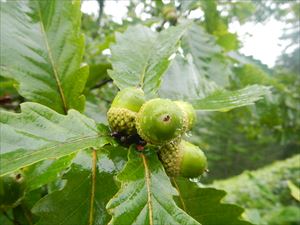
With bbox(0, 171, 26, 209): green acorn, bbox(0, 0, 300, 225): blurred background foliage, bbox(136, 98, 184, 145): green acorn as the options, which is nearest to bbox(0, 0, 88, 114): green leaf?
bbox(0, 0, 300, 225): blurred background foliage

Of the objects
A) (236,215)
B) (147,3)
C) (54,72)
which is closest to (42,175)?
(54,72)

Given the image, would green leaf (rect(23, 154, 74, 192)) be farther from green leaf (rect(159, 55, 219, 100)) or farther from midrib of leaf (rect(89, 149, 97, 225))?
green leaf (rect(159, 55, 219, 100))

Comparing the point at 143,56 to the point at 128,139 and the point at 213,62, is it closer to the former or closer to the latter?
the point at 128,139

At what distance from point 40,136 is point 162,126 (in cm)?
21

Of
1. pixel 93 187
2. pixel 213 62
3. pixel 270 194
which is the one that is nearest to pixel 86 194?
pixel 93 187

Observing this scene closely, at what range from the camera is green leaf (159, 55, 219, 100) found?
3.95 feet

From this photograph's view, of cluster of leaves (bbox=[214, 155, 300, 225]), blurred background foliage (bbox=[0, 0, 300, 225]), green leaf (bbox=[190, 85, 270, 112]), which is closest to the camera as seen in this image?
A: green leaf (bbox=[190, 85, 270, 112])

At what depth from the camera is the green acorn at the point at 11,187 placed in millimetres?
930

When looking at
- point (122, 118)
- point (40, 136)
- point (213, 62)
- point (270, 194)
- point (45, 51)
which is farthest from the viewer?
point (270, 194)

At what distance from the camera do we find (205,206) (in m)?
1.00

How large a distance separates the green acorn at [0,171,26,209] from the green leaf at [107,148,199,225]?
0.26 metres

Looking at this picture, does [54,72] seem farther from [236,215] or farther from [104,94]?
[104,94]

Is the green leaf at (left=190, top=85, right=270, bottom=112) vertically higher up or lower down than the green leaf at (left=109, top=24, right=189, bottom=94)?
lower down

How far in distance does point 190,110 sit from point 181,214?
242 mm
